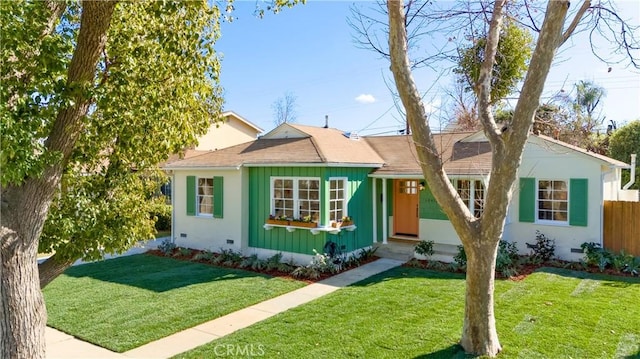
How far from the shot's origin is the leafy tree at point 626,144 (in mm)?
18875

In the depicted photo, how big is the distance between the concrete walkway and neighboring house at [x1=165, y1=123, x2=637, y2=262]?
2.48 metres

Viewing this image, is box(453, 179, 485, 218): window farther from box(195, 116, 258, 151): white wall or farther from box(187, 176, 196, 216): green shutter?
box(195, 116, 258, 151): white wall

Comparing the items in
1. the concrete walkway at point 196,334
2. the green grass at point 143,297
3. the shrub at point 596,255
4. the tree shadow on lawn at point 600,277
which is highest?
the shrub at point 596,255

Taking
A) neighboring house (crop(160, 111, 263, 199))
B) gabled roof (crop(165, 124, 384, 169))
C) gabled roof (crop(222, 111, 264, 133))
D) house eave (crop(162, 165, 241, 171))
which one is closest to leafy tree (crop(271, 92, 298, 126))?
neighboring house (crop(160, 111, 263, 199))

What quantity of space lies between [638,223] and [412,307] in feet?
25.6

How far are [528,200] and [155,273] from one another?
10.6 meters

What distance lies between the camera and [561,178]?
11781mm

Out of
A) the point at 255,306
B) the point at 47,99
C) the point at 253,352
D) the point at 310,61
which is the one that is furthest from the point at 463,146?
the point at 47,99

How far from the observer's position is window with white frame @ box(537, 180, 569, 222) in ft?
38.9

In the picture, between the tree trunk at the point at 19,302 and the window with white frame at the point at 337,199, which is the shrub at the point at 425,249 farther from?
the tree trunk at the point at 19,302

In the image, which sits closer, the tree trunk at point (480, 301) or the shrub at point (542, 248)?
the tree trunk at point (480, 301)

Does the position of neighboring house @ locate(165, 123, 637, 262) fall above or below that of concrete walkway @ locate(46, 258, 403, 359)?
above

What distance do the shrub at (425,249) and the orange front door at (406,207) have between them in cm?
188

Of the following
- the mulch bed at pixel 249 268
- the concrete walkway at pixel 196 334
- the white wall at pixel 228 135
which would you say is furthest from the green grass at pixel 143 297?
the white wall at pixel 228 135
